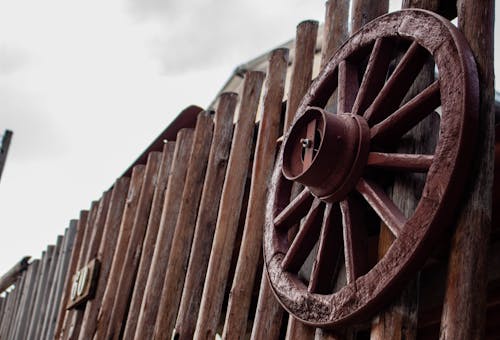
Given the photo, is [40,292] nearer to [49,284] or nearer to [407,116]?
[49,284]

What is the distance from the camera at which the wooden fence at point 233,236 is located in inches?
60.3

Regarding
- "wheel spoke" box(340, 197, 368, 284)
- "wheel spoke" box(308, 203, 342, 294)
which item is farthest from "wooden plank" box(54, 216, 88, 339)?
"wheel spoke" box(340, 197, 368, 284)

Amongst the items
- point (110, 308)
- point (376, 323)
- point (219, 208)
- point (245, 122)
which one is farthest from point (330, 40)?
point (110, 308)

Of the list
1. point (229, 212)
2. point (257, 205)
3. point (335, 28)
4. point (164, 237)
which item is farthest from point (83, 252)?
point (335, 28)

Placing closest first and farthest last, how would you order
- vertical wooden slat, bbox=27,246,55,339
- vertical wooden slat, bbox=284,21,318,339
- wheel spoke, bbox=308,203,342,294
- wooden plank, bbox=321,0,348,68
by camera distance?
wheel spoke, bbox=308,203,342,294 → wooden plank, bbox=321,0,348,68 → vertical wooden slat, bbox=284,21,318,339 → vertical wooden slat, bbox=27,246,55,339

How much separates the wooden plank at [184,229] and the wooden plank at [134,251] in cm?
59

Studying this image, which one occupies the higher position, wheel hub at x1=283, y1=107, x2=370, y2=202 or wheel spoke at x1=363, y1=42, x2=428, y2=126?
wheel spoke at x1=363, y1=42, x2=428, y2=126

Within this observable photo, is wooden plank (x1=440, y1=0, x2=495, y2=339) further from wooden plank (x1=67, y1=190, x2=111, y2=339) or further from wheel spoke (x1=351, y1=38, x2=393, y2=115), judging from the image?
wooden plank (x1=67, y1=190, x2=111, y2=339)

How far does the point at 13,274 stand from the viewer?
6.57 m

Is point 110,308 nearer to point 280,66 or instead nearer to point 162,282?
point 162,282

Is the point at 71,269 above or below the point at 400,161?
above

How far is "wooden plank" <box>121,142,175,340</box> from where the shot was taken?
3430 millimetres

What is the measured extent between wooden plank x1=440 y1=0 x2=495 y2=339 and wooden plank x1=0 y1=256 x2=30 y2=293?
5486mm

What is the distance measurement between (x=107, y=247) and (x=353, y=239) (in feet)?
8.62
